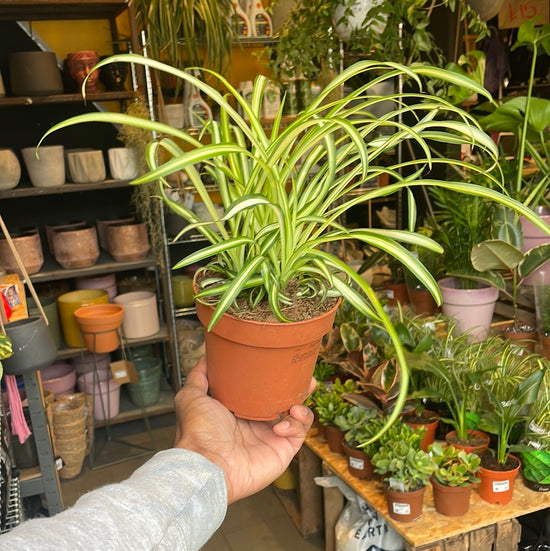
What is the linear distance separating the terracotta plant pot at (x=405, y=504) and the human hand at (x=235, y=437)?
59 cm

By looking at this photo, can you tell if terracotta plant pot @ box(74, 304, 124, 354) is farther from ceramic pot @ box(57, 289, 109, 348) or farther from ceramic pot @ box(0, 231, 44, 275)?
ceramic pot @ box(0, 231, 44, 275)

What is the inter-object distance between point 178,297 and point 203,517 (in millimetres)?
2652

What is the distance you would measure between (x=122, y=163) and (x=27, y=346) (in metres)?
1.62

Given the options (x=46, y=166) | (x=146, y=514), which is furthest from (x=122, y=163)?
(x=146, y=514)

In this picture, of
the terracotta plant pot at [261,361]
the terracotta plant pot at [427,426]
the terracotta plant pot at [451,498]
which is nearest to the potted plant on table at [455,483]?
the terracotta plant pot at [451,498]

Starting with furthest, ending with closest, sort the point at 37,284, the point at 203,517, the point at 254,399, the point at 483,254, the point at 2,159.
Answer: the point at 37,284
the point at 2,159
the point at 483,254
the point at 254,399
the point at 203,517

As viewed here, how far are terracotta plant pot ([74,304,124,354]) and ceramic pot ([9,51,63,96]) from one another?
42.6 inches

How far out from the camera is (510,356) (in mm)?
1797

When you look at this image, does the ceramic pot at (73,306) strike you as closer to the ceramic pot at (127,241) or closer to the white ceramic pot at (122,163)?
the ceramic pot at (127,241)

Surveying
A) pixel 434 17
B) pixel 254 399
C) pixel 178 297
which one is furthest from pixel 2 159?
pixel 434 17

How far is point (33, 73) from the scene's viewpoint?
281cm

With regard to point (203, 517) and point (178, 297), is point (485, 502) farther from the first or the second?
point (178, 297)

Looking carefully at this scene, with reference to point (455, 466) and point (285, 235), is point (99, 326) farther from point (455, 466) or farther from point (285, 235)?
point (285, 235)

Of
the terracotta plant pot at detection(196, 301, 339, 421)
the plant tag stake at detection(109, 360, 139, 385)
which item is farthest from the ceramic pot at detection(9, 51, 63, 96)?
the terracotta plant pot at detection(196, 301, 339, 421)
